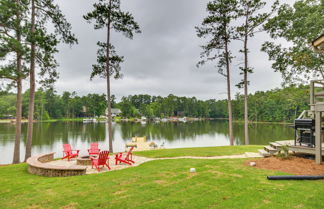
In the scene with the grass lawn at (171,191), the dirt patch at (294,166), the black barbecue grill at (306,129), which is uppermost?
the black barbecue grill at (306,129)

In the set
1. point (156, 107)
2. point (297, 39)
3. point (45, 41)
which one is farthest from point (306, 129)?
point (156, 107)

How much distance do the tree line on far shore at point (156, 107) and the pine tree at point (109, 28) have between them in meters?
45.3

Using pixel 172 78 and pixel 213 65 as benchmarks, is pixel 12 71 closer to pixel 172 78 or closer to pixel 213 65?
pixel 213 65

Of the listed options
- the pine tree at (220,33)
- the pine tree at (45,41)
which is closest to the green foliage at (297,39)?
the pine tree at (220,33)

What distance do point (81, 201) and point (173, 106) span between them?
96.0 m

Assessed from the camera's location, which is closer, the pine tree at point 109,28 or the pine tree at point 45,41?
the pine tree at point 45,41

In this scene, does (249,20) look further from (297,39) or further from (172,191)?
(172,191)

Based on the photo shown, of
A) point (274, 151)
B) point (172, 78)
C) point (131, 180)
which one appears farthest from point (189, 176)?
point (172, 78)

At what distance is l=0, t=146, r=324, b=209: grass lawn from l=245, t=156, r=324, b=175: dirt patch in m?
0.55

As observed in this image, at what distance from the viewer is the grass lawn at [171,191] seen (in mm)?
3598

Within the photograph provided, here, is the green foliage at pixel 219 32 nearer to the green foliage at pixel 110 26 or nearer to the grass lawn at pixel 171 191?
the green foliage at pixel 110 26

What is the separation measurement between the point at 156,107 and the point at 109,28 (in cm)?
8777

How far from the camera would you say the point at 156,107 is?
10012cm

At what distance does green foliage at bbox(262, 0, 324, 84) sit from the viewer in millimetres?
12125
